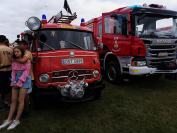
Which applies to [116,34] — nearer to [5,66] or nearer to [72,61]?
[72,61]

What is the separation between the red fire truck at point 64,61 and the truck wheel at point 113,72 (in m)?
2.57

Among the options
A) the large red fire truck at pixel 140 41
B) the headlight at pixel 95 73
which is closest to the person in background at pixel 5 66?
the headlight at pixel 95 73

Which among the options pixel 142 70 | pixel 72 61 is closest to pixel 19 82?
pixel 72 61

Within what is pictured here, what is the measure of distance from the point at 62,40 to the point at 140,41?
9.79 ft

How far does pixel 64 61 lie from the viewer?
7039mm

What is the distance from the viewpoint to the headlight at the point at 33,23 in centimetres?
703

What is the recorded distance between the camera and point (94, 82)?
7355mm

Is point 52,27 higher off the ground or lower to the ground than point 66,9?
lower

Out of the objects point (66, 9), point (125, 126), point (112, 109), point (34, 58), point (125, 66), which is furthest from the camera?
point (125, 66)

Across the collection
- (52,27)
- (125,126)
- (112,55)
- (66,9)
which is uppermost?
(66,9)

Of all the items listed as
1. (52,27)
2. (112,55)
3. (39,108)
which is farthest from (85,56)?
(112,55)

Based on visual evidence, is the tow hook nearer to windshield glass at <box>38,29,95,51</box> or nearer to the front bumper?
windshield glass at <box>38,29,95,51</box>

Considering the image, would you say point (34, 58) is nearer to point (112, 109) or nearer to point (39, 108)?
point (39, 108)

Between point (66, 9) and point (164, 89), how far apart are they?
433 cm
